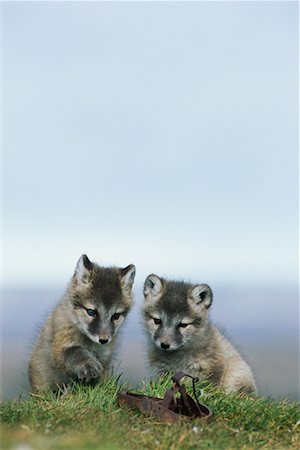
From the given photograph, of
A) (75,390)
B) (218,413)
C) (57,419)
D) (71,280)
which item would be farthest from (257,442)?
(71,280)

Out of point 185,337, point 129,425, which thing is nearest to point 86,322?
point 185,337

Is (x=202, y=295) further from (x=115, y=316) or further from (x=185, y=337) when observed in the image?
(x=115, y=316)

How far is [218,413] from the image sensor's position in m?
5.27

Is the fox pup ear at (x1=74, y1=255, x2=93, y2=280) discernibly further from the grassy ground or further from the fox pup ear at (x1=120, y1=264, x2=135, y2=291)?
→ the grassy ground

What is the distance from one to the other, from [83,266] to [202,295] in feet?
3.54

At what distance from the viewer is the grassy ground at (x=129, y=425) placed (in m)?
4.30

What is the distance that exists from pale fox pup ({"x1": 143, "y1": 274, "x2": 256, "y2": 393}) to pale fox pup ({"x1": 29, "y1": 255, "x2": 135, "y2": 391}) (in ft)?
1.06

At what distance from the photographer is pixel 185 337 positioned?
6.59 meters

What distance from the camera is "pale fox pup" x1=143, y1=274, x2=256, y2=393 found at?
653cm

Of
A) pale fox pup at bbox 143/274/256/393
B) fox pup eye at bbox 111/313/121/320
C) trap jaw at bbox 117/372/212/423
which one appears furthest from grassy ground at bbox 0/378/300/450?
pale fox pup at bbox 143/274/256/393

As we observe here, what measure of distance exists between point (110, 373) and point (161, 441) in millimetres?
1702

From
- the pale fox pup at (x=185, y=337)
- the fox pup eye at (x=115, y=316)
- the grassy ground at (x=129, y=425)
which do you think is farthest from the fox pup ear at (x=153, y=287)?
the grassy ground at (x=129, y=425)

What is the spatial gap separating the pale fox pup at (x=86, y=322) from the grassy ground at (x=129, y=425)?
1.36 ft

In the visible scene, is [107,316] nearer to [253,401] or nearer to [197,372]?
[197,372]
